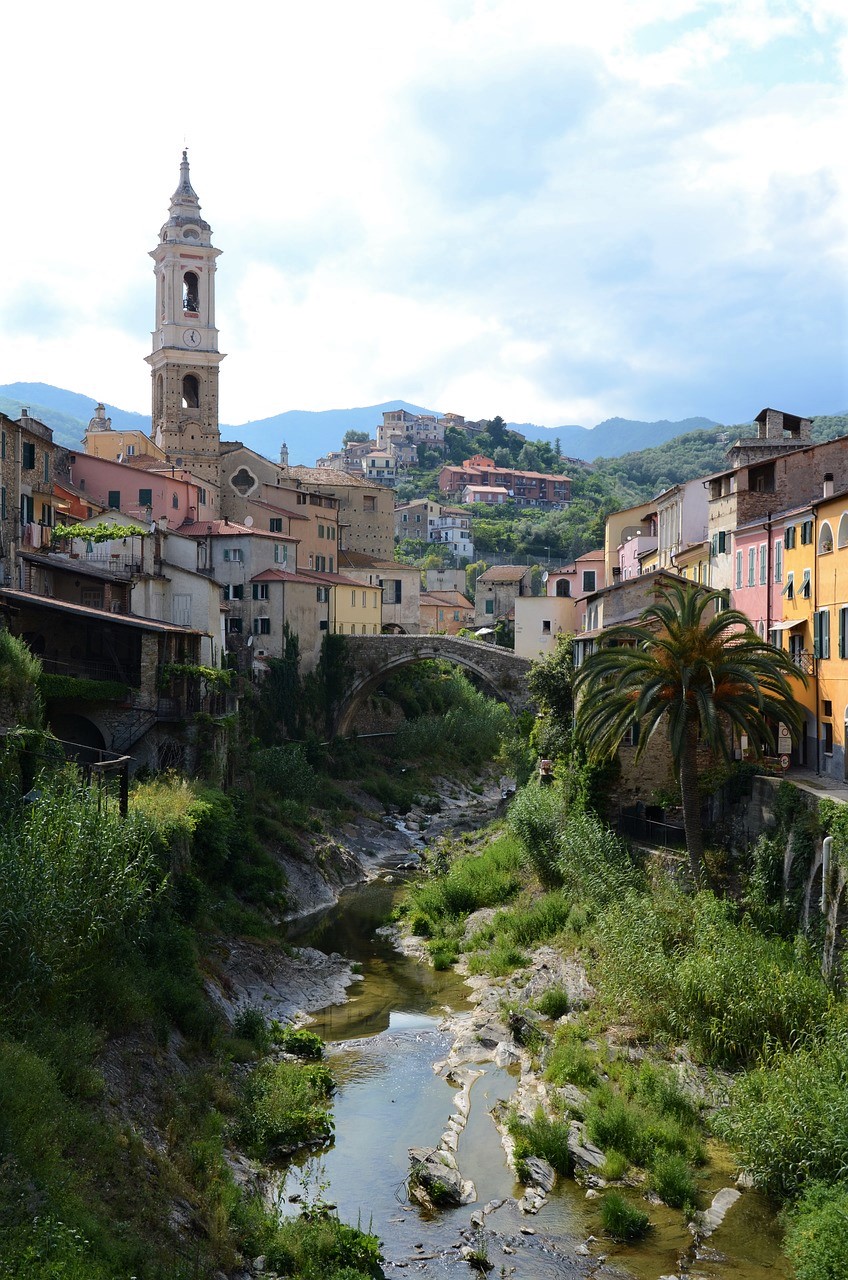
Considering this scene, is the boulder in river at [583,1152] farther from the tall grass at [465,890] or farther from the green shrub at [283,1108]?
the tall grass at [465,890]

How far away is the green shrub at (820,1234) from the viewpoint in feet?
53.9

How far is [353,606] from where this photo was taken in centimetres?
6681

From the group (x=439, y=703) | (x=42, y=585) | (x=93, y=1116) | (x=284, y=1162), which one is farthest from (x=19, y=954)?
(x=439, y=703)

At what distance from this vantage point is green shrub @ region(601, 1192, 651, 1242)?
60.8 ft

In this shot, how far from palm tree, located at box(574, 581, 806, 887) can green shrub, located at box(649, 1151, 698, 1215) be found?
29.3 ft

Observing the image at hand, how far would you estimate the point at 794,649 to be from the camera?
31.4 m

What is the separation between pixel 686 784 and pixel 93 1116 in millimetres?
15600

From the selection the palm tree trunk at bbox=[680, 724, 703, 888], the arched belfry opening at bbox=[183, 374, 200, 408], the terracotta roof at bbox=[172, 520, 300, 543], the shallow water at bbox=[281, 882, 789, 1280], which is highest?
the arched belfry opening at bbox=[183, 374, 200, 408]

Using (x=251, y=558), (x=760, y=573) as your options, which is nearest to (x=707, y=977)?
(x=760, y=573)

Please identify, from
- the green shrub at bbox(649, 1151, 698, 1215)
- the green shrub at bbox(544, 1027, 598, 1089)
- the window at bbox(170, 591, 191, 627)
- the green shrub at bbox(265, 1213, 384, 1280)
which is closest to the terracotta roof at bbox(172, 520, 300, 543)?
the window at bbox(170, 591, 191, 627)

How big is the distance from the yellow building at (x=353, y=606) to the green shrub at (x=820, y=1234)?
156ft

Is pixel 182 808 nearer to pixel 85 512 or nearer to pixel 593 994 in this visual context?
pixel 593 994

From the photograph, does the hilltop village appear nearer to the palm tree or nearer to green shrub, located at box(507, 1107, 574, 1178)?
the palm tree

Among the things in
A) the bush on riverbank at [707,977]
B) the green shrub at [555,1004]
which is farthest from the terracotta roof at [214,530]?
the green shrub at [555,1004]
